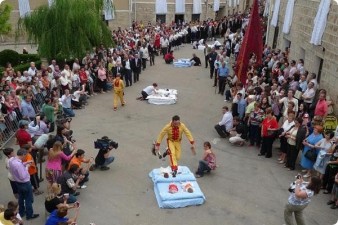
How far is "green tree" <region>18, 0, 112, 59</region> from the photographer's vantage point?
18016mm

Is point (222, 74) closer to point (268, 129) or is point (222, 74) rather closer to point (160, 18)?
point (268, 129)

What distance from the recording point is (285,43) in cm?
2044

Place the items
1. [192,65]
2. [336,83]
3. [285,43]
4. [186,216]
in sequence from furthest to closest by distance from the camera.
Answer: [192,65], [285,43], [336,83], [186,216]

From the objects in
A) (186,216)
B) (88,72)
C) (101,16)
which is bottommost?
(186,216)

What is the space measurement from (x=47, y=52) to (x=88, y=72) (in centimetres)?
306

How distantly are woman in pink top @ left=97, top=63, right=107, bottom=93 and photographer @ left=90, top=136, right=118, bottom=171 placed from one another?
299 inches

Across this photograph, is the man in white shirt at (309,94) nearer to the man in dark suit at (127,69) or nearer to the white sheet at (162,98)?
the white sheet at (162,98)

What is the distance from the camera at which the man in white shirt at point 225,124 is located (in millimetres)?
12375

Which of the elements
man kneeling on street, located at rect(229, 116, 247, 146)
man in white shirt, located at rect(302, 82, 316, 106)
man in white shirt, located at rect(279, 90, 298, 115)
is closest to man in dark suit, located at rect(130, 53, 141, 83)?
man kneeling on street, located at rect(229, 116, 247, 146)

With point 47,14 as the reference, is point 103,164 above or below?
below

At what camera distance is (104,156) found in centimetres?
1012

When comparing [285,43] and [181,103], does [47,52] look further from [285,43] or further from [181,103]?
[285,43]

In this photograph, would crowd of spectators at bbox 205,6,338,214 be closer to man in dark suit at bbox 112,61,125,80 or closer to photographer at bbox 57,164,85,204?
photographer at bbox 57,164,85,204

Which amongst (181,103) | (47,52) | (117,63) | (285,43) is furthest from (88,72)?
(285,43)
